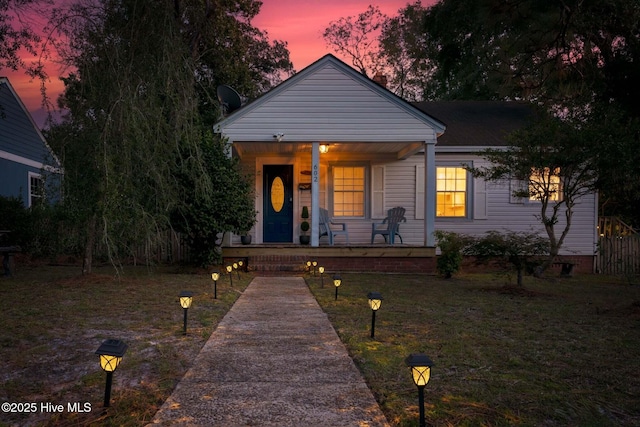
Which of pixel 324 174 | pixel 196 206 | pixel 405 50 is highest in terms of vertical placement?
pixel 405 50

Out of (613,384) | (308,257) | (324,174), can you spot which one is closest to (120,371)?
(613,384)

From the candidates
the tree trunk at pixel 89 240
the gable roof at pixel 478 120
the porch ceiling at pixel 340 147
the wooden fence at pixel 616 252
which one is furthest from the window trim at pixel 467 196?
the tree trunk at pixel 89 240

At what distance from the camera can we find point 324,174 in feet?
44.7

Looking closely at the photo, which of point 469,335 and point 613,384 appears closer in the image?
point 613,384

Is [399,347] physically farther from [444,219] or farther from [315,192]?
[444,219]

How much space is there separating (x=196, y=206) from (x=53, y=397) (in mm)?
7076

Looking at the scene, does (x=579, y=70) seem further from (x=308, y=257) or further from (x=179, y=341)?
(x=308, y=257)

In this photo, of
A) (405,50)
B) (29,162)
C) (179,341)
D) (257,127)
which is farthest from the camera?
(405,50)

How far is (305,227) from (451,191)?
414 centimetres

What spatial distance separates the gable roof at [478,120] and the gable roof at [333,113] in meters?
2.30

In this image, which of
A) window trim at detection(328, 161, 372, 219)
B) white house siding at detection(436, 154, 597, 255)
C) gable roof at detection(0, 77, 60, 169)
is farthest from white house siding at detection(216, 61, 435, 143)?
gable roof at detection(0, 77, 60, 169)

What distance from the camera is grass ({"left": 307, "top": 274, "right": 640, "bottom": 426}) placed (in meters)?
3.13

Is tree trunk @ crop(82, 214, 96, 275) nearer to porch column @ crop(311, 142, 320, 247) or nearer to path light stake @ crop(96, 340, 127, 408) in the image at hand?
porch column @ crop(311, 142, 320, 247)

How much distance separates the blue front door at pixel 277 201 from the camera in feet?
44.7
